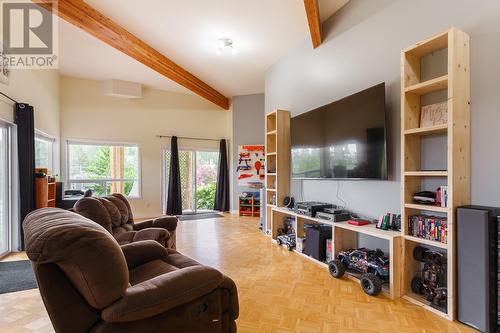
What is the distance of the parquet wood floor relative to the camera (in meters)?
1.93

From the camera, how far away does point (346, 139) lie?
118 inches

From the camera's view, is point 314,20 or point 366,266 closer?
point 366,266

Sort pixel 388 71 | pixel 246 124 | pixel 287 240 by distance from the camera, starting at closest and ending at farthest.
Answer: pixel 388 71
pixel 287 240
pixel 246 124

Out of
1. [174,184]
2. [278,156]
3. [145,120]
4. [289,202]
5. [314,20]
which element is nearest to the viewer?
[314,20]

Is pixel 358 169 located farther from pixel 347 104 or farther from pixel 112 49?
pixel 112 49

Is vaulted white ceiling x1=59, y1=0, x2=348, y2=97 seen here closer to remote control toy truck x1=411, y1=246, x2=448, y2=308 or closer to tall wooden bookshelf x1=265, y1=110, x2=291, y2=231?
tall wooden bookshelf x1=265, y1=110, x2=291, y2=231

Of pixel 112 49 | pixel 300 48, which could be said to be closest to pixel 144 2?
pixel 112 49

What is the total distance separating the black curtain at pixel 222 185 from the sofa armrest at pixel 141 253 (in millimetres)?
5097

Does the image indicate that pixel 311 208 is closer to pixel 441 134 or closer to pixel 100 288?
pixel 441 134

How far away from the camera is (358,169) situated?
9.34ft

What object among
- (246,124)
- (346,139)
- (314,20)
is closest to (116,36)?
(314,20)

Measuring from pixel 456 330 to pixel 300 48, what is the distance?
3.87 metres

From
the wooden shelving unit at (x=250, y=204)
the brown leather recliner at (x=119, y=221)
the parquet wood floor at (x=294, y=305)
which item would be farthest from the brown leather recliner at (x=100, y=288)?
the wooden shelving unit at (x=250, y=204)

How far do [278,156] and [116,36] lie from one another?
9.83 ft
